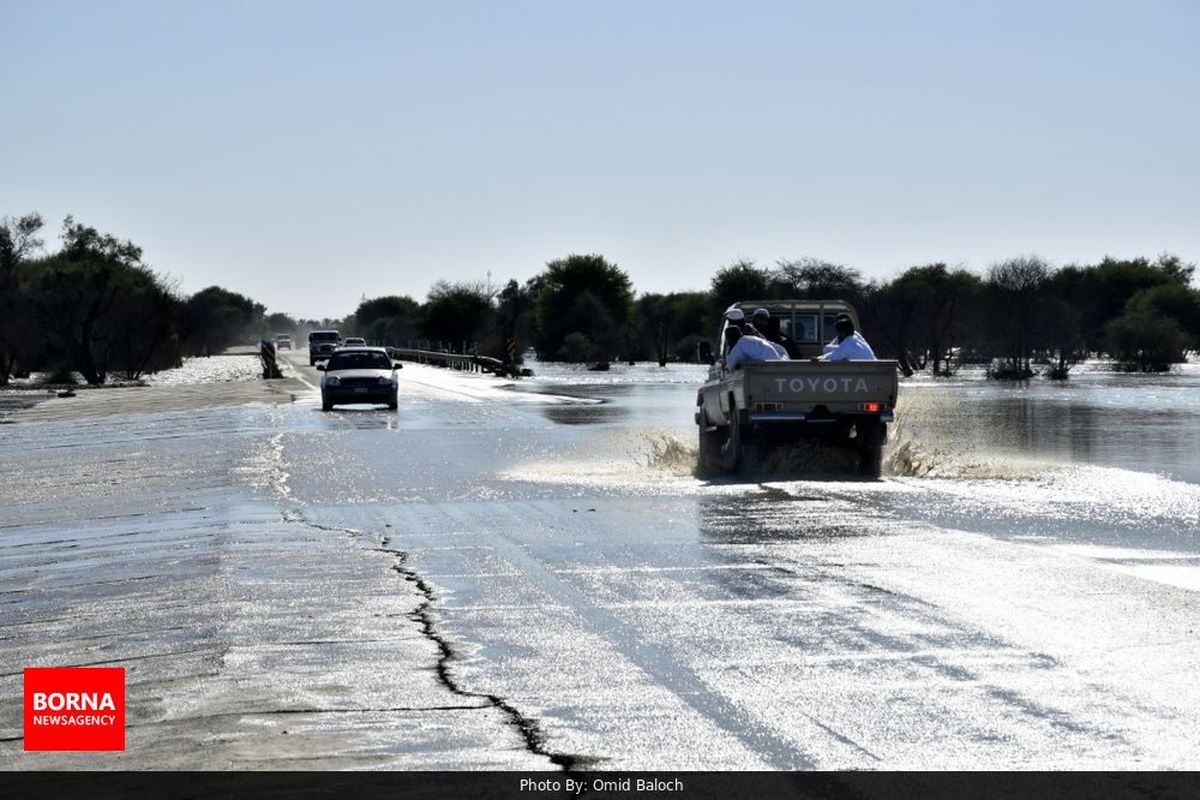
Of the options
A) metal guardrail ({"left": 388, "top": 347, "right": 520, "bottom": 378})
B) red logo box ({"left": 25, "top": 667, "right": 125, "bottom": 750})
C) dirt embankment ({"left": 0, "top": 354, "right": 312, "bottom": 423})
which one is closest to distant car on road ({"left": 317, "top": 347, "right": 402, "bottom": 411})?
dirt embankment ({"left": 0, "top": 354, "right": 312, "bottom": 423})

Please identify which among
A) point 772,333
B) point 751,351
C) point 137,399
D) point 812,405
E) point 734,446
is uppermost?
point 772,333

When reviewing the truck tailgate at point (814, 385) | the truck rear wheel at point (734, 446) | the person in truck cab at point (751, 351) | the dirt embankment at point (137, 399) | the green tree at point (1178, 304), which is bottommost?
the dirt embankment at point (137, 399)

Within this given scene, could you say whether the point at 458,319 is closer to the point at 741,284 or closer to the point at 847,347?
the point at 741,284

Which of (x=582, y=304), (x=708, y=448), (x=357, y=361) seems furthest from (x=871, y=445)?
(x=582, y=304)

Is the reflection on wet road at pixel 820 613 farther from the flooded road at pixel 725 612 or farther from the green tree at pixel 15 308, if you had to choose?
the green tree at pixel 15 308

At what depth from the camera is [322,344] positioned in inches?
4272

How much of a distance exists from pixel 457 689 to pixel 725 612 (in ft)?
8.41

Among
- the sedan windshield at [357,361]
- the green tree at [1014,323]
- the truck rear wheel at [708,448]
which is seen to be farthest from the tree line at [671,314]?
the truck rear wheel at [708,448]

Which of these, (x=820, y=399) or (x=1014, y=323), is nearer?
(x=820, y=399)

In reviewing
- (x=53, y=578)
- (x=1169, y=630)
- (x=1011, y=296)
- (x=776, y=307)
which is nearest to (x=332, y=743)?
(x=1169, y=630)

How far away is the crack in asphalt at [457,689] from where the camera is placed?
21.6 ft

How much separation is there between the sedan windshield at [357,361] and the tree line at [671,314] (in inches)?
1340

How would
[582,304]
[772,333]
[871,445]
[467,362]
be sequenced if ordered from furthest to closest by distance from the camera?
1. [582,304]
2. [467,362]
3. [772,333]
4. [871,445]

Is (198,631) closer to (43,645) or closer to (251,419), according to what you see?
(43,645)
